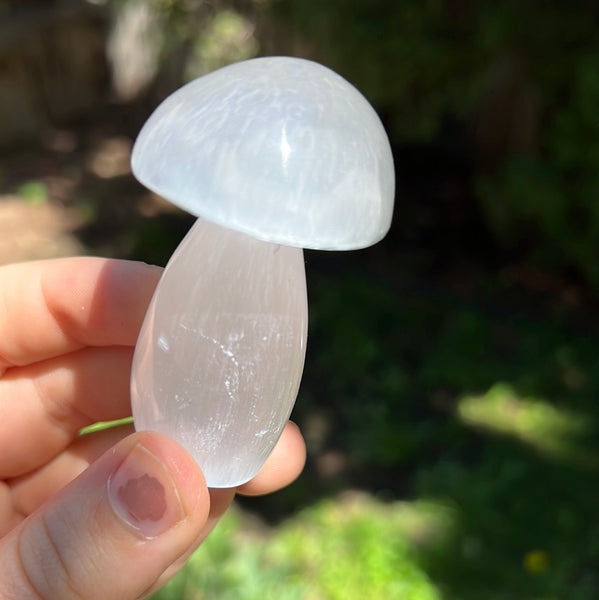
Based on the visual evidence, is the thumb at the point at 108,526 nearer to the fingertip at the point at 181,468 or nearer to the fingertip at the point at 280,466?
the fingertip at the point at 181,468

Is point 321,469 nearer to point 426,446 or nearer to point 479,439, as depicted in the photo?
point 426,446

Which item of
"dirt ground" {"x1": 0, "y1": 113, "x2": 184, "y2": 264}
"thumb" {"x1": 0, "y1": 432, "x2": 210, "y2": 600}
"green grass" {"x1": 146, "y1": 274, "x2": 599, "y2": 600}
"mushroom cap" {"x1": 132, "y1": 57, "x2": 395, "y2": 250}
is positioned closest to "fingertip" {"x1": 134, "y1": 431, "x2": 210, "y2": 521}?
"thumb" {"x1": 0, "y1": 432, "x2": 210, "y2": 600}

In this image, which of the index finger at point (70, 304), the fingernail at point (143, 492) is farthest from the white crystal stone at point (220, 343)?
the index finger at point (70, 304)

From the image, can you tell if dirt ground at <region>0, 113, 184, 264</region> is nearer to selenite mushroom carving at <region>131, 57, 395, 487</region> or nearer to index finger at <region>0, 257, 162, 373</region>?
index finger at <region>0, 257, 162, 373</region>

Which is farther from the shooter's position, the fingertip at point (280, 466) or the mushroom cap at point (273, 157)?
the fingertip at point (280, 466)

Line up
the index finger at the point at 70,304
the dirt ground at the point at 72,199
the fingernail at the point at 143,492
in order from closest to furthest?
1. the fingernail at the point at 143,492
2. the index finger at the point at 70,304
3. the dirt ground at the point at 72,199
